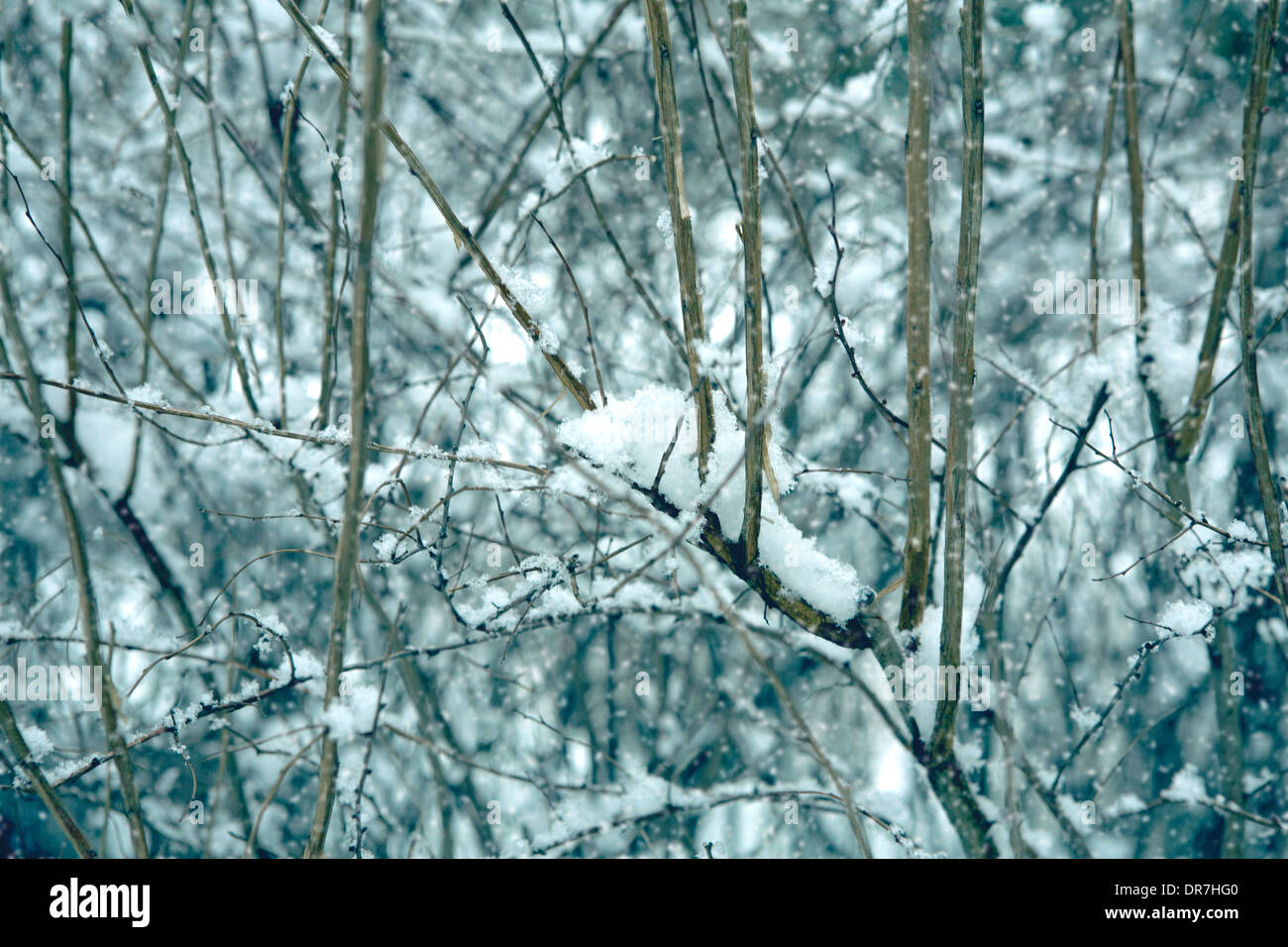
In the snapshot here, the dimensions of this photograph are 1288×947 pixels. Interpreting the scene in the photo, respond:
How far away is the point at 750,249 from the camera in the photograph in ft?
2.55

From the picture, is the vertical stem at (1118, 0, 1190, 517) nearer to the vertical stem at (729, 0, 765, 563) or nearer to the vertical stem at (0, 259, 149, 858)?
the vertical stem at (729, 0, 765, 563)

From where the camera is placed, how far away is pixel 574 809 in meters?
1.70

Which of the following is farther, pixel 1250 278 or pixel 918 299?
pixel 1250 278

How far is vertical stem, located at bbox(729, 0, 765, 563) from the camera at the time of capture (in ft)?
2.42

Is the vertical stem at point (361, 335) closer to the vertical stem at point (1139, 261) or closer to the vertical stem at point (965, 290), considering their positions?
the vertical stem at point (965, 290)

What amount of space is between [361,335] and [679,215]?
1.25 feet

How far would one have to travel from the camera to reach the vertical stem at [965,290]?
32.0 inches

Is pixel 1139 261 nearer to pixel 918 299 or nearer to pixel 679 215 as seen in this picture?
pixel 918 299

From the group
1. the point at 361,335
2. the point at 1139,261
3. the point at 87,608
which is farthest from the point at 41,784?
the point at 1139,261

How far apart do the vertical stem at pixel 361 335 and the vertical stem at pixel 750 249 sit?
36 cm

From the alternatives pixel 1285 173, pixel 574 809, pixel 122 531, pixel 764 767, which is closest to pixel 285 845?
pixel 122 531

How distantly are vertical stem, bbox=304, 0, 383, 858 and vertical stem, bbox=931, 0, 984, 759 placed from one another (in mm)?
626
